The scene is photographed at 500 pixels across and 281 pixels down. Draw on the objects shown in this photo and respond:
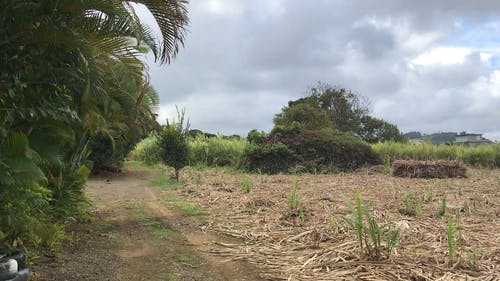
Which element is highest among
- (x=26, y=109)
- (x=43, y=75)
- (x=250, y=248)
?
(x=43, y=75)

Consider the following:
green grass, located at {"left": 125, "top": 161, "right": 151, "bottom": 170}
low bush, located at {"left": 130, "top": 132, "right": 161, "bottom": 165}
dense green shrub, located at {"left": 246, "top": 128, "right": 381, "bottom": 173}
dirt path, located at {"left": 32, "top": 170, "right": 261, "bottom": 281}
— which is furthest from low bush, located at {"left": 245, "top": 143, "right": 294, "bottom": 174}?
dirt path, located at {"left": 32, "top": 170, "right": 261, "bottom": 281}

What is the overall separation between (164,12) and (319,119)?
24.8 m

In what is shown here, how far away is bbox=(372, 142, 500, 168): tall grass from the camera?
23.1 metres

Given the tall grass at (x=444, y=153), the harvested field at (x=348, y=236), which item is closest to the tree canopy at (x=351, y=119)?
the tall grass at (x=444, y=153)

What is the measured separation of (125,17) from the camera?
5.70 meters

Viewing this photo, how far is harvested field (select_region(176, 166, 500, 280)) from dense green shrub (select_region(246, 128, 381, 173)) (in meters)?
8.57

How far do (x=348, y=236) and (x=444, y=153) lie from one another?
62.4ft

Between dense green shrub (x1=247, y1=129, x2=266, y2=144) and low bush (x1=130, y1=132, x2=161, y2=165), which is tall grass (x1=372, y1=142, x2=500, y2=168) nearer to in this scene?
dense green shrub (x1=247, y1=129, x2=266, y2=144)

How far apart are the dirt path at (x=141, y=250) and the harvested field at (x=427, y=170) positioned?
9128mm

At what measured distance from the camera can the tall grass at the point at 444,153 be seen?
23109 mm

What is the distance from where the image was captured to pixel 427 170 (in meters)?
17.0

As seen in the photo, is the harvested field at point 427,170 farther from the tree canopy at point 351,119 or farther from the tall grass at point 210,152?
the tree canopy at point 351,119

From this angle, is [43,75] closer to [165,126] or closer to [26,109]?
[26,109]

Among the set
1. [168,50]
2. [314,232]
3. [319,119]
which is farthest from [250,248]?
[319,119]
